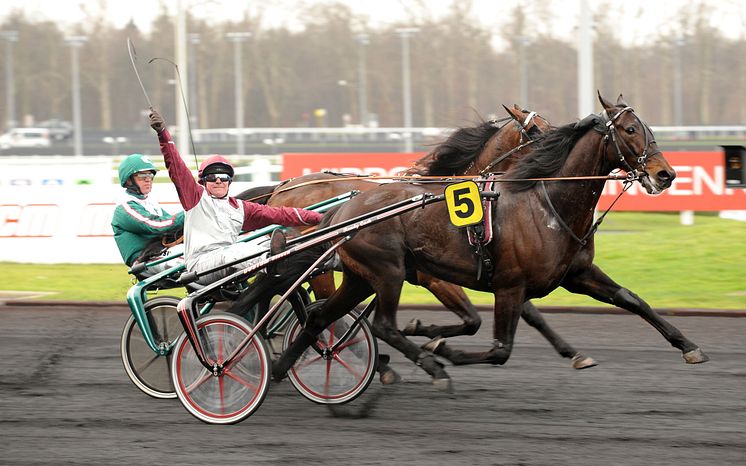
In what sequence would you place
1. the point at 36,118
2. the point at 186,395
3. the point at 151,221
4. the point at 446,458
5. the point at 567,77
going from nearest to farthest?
the point at 446,458 → the point at 186,395 → the point at 151,221 → the point at 567,77 → the point at 36,118

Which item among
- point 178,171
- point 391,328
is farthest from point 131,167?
point 391,328

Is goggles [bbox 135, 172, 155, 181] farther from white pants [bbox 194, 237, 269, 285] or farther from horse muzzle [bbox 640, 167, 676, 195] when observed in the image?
horse muzzle [bbox 640, 167, 676, 195]

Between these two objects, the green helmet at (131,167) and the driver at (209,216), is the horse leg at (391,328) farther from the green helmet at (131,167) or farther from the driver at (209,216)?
the green helmet at (131,167)

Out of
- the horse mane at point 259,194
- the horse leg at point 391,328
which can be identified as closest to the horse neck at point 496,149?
the horse mane at point 259,194

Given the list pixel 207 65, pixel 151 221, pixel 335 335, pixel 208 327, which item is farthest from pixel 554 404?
pixel 207 65

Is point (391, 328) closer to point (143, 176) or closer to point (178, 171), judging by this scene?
point (178, 171)

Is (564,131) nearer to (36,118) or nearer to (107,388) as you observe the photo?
(107,388)

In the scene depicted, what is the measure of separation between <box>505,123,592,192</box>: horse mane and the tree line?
36405 millimetres

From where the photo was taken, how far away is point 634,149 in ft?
20.1

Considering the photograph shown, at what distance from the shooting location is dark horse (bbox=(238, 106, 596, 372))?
22.9 ft

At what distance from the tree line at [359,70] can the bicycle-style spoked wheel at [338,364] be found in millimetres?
36856

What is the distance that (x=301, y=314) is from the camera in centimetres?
630

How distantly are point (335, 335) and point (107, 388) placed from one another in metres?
1.54

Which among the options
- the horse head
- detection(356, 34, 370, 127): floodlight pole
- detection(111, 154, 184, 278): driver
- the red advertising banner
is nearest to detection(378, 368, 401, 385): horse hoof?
detection(111, 154, 184, 278): driver
